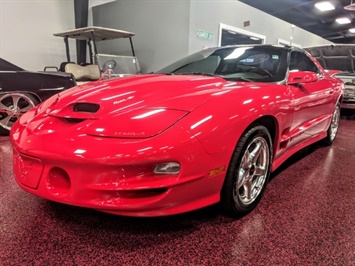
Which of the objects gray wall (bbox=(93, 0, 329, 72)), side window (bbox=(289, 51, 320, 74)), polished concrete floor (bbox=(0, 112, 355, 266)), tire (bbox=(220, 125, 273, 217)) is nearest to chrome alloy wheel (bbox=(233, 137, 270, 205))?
tire (bbox=(220, 125, 273, 217))

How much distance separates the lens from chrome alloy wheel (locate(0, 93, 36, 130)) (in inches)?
128

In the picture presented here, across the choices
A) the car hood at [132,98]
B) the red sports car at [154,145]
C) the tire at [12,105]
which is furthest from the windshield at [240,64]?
the tire at [12,105]

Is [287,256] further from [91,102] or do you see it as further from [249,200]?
[91,102]

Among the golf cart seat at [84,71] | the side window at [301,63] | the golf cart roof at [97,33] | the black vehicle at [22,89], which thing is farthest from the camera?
the golf cart seat at [84,71]

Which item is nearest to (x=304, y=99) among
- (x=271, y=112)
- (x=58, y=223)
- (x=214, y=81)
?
(x=271, y=112)

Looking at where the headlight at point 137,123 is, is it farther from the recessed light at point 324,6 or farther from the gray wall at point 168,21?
the recessed light at point 324,6

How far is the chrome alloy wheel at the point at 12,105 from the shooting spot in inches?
128

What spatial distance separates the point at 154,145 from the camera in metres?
1.18

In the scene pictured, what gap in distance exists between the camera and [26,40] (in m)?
7.25

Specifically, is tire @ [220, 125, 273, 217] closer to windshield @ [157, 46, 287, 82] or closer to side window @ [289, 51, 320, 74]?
windshield @ [157, 46, 287, 82]

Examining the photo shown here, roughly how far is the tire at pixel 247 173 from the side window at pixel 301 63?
30.6 inches

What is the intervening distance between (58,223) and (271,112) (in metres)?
1.32

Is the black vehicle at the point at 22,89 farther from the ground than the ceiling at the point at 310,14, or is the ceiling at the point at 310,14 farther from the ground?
the ceiling at the point at 310,14

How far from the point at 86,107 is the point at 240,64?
1.34m
